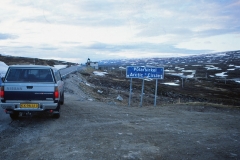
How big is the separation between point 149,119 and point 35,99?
475 cm

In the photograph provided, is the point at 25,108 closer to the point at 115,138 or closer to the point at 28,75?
the point at 28,75

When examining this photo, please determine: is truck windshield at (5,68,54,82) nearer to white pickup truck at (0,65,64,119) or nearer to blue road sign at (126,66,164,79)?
white pickup truck at (0,65,64,119)

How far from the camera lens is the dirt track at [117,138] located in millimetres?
5512

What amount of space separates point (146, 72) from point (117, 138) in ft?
27.5

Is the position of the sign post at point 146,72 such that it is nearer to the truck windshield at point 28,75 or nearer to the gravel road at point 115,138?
the gravel road at point 115,138

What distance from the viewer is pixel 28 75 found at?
28.4 ft

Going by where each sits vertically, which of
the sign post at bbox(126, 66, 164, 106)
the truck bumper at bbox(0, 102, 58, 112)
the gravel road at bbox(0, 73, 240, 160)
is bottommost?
the gravel road at bbox(0, 73, 240, 160)

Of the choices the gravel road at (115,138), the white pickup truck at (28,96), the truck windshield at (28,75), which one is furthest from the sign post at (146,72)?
the white pickup truck at (28,96)

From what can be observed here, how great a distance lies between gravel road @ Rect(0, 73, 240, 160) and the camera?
550 centimetres

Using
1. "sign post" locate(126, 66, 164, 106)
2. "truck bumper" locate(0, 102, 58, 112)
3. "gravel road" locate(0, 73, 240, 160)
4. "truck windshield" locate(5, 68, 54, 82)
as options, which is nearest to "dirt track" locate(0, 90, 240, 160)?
"gravel road" locate(0, 73, 240, 160)

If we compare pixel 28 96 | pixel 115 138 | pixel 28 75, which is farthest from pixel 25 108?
pixel 115 138

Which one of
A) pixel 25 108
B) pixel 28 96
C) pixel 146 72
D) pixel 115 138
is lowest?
pixel 115 138

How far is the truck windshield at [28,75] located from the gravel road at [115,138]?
1.62 metres

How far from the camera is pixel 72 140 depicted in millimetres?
6461
